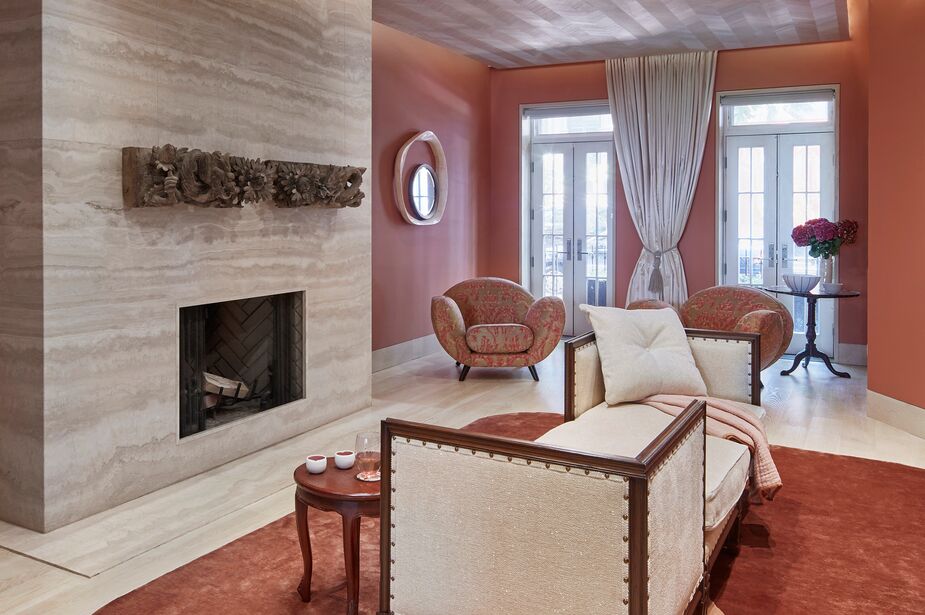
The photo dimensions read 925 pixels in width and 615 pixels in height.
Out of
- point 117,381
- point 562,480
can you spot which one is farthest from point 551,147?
point 562,480

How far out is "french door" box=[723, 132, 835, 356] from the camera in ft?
24.6

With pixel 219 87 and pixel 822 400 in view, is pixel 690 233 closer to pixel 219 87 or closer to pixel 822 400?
pixel 822 400

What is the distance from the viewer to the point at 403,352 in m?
7.36

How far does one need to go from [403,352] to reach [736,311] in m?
3.00

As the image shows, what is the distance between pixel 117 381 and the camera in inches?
140

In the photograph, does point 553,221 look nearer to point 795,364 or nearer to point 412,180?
point 412,180

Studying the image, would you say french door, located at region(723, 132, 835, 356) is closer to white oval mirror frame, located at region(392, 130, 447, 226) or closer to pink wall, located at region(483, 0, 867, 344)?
pink wall, located at region(483, 0, 867, 344)

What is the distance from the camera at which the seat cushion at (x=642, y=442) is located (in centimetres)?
266

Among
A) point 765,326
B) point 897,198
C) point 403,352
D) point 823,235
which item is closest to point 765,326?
point 765,326

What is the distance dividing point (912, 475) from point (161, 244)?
3928 mm

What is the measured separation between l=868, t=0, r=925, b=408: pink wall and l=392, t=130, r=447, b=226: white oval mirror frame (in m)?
3.70

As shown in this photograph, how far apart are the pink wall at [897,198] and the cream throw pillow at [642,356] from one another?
1916 mm

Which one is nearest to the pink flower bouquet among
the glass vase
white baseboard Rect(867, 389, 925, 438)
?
the glass vase

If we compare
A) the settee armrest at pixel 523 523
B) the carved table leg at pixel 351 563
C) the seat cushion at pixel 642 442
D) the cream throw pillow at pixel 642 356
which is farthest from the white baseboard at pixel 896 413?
the carved table leg at pixel 351 563
